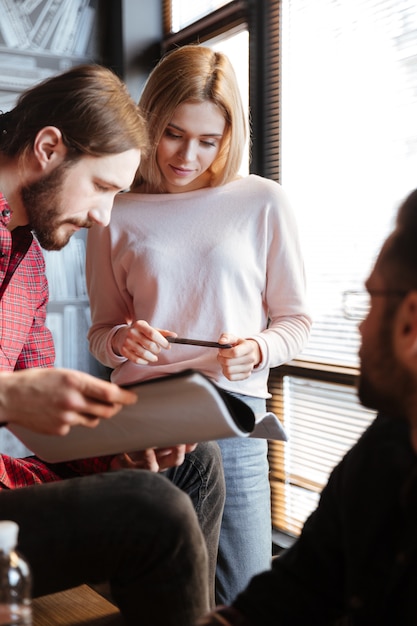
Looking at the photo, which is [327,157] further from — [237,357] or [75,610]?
[75,610]

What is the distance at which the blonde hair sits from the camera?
80.9 inches

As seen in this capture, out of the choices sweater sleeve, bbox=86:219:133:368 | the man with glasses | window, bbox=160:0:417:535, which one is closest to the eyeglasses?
window, bbox=160:0:417:535

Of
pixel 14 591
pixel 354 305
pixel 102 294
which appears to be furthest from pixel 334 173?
pixel 14 591

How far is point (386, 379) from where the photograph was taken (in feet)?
3.51

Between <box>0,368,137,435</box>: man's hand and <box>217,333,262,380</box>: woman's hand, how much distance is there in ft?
2.30

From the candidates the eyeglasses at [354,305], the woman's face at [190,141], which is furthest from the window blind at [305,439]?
the woman's face at [190,141]

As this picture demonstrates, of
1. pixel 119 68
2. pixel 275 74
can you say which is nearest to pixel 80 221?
pixel 275 74

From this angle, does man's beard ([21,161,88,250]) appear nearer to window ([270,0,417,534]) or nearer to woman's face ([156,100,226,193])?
woman's face ([156,100,226,193])

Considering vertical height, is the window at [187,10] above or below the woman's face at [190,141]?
above

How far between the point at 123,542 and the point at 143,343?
0.62m

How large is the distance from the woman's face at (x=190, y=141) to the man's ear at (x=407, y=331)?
3.74 feet

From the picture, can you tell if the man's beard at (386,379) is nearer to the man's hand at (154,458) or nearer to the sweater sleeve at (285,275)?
the man's hand at (154,458)

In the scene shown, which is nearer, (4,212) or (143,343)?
Result: (4,212)

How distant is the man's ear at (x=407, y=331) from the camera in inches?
40.2
